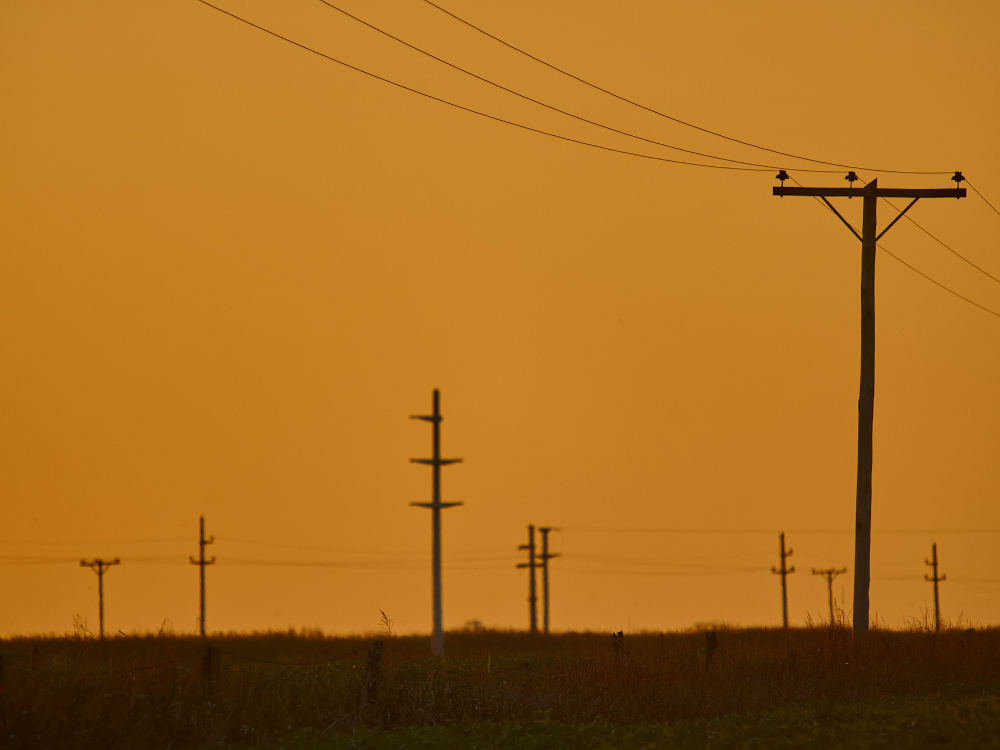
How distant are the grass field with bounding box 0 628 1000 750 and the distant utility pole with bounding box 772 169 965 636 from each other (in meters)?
1.68

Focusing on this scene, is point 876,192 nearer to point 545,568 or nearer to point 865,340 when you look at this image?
point 865,340

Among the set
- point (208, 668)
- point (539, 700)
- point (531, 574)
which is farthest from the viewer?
point (531, 574)

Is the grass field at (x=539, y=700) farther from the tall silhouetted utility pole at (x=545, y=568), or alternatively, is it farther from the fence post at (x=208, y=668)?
the tall silhouetted utility pole at (x=545, y=568)

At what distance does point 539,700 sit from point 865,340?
501 inches

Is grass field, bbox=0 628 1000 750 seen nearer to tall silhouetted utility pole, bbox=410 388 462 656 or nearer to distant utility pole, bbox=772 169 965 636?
distant utility pole, bbox=772 169 965 636

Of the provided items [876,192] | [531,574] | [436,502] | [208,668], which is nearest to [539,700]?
[208,668]

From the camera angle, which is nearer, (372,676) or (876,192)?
(372,676)

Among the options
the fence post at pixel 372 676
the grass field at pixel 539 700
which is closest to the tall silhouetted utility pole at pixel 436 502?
→ the grass field at pixel 539 700

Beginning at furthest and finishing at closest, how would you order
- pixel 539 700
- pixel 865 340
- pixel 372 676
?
1. pixel 865 340
2. pixel 539 700
3. pixel 372 676

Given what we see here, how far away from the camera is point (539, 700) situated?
2142 cm

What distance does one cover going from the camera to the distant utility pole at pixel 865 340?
28.6m

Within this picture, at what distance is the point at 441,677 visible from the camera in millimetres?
22391

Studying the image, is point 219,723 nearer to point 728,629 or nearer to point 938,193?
point 938,193

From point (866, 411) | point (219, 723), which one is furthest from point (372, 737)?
point (866, 411)
